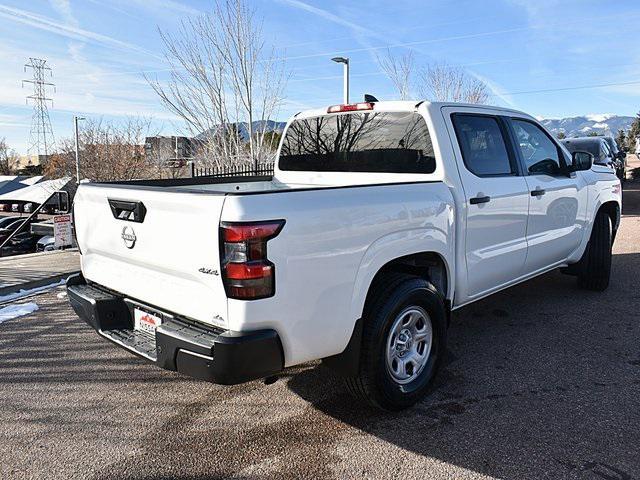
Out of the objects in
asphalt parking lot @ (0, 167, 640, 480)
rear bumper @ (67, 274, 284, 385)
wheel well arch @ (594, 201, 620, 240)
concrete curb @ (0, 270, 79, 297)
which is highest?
wheel well arch @ (594, 201, 620, 240)

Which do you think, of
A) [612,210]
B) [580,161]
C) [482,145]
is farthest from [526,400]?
[612,210]

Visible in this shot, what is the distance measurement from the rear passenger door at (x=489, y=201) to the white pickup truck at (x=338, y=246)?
2 cm

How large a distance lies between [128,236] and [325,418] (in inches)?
64.6

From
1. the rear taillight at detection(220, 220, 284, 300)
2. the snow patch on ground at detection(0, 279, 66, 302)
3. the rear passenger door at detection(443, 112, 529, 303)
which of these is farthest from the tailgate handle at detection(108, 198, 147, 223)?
the snow patch on ground at detection(0, 279, 66, 302)

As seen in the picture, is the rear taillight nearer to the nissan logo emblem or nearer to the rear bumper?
the rear bumper

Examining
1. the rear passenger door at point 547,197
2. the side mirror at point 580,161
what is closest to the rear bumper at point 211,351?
the rear passenger door at point 547,197

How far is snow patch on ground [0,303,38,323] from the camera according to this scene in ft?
17.3

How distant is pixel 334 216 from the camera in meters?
2.71

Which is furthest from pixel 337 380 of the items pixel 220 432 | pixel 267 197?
pixel 267 197

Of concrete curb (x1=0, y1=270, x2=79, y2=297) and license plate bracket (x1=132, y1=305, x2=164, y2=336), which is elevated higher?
license plate bracket (x1=132, y1=305, x2=164, y2=336)

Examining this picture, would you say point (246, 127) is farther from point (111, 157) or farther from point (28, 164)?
point (28, 164)

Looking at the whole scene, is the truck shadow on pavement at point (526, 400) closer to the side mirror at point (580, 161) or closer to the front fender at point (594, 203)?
the front fender at point (594, 203)

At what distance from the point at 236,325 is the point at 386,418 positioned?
52.1 inches

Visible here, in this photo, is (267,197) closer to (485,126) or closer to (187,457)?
(187,457)
